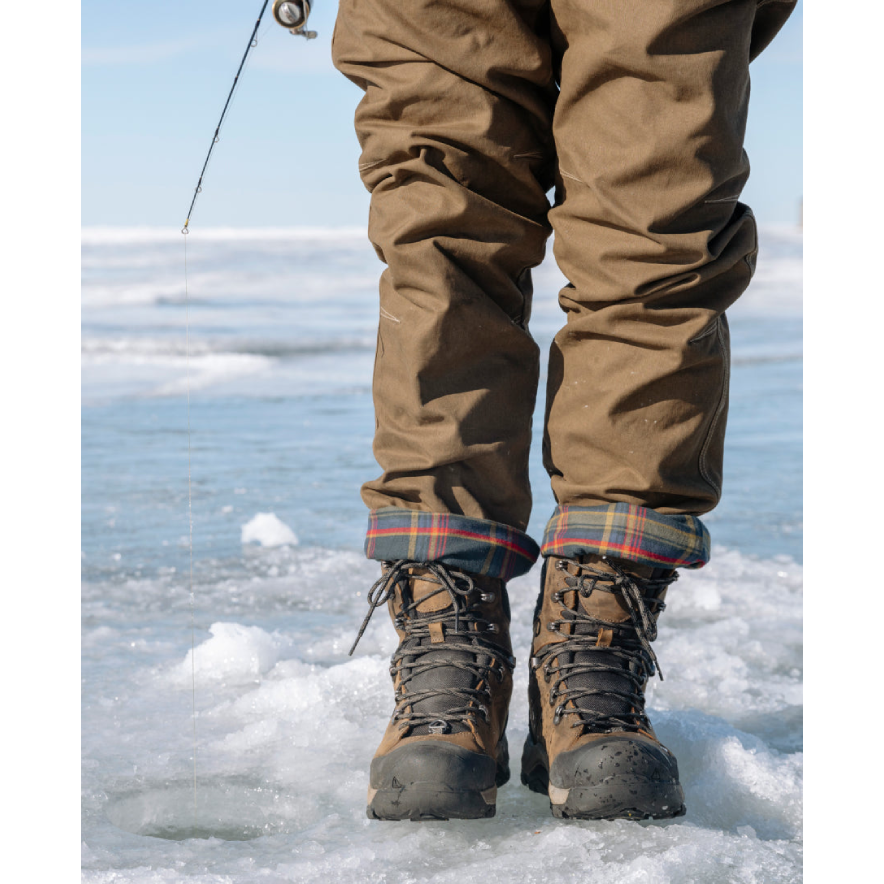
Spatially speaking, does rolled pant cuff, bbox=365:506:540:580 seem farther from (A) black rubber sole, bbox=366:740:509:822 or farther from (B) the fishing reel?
(B) the fishing reel

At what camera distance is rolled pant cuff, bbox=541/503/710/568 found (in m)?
1.07

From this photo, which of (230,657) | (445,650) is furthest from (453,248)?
(230,657)

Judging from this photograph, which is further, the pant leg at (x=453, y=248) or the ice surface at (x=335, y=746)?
the pant leg at (x=453, y=248)

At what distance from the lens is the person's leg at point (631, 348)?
101cm

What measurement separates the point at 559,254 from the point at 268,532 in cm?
109

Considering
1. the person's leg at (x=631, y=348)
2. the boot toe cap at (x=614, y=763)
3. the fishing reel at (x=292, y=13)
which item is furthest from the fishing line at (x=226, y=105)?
the boot toe cap at (x=614, y=763)

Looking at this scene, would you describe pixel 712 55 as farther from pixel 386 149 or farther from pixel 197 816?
pixel 197 816

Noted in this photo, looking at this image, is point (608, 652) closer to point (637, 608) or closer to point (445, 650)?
point (637, 608)

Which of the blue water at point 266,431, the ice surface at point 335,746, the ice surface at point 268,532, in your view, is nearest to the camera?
the ice surface at point 335,746

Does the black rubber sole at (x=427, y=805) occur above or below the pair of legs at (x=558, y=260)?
below

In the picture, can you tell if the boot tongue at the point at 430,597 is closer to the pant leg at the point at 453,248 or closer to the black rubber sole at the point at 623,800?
the pant leg at the point at 453,248

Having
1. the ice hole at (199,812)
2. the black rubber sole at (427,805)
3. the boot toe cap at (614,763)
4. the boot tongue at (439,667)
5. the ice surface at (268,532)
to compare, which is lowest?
the ice hole at (199,812)

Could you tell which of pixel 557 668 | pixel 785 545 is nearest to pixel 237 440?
pixel 785 545

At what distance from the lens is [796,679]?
4.65ft
